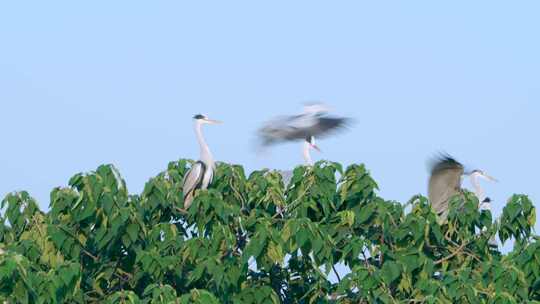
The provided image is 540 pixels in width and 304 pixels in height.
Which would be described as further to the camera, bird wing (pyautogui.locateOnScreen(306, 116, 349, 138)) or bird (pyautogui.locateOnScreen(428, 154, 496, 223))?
bird wing (pyautogui.locateOnScreen(306, 116, 349, 138))

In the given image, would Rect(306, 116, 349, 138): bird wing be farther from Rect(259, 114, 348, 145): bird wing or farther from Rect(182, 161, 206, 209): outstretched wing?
Rect(182, 161, 206, 209): outstretched wing

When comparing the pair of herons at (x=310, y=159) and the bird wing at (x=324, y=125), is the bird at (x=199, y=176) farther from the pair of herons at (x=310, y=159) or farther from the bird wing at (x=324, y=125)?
the bird wing at (x=324, y=125)

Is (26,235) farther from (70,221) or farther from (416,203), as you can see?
(416,203)

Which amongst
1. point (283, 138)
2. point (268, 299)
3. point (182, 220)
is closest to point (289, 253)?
point (268, 299)

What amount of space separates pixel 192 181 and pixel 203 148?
1757 millimetres

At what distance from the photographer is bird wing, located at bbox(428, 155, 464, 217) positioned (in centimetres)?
2231

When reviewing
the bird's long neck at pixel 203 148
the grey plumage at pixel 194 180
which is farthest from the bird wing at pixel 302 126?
the grey plumage at pixel 194 180

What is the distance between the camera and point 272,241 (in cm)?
1945

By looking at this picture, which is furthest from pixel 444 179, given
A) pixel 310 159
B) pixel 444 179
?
pixel 310 159

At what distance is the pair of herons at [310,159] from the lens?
70.1 feet

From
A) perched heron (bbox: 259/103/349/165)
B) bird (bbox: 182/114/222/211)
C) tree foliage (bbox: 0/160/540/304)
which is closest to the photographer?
tree foliage (bbox: 0/160/540/304)

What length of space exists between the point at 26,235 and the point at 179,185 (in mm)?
1810

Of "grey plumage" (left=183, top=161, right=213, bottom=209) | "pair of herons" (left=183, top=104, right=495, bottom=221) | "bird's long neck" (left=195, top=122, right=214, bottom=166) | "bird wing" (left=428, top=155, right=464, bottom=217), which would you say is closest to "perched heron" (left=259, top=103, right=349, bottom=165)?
"pair of herons" (left=183, top=104, right=495, bottom=221)

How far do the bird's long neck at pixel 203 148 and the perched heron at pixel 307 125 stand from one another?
1436mm
